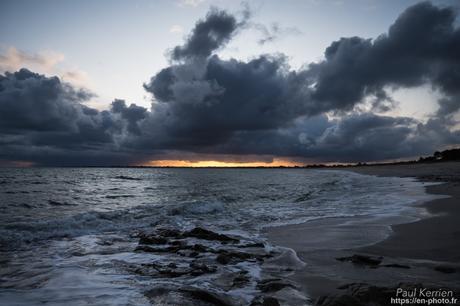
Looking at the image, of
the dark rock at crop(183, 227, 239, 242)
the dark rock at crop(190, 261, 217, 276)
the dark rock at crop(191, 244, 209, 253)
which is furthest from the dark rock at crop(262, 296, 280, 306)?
the dark rock at crop(183, 227, 239, 242)

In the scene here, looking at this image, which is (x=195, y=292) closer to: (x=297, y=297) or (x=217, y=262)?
(x=297, y=297)

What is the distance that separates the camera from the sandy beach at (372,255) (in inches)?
168

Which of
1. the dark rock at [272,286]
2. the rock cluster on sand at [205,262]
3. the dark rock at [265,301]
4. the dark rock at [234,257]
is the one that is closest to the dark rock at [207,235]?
the rock cluster on sand at [205,262]

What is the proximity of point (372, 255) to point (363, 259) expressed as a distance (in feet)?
1.93

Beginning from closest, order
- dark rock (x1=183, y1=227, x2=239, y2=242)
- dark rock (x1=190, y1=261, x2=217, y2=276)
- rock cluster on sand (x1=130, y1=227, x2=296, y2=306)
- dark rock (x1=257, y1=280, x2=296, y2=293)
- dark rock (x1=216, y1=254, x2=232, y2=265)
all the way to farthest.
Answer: rock cluster on sand (x1=130, y1=227, x2=296, y2=306) < dark rock (x1=257, y1=280, x2=296, y2=293) < dark rock (x1=190, y1=261, x2=217, y2=276) < dark rock (x1=216, y1=254, x2=232, y2=265) < dark rock (x1=183, y1=227, x2=239, y2=242)

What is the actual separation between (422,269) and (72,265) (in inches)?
270

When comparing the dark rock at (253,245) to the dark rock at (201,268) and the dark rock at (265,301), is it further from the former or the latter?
the dark rock at (265,301)

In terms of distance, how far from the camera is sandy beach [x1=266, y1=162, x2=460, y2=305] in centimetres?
427

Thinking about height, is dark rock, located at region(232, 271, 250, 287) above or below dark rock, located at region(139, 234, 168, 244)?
above

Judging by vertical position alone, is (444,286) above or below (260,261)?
above

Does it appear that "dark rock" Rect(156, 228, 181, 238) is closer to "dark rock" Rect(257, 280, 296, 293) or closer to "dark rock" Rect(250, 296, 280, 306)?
"dark rock" Rect(257, 280, 296, 293)

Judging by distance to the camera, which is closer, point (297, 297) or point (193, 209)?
point (297, 297)

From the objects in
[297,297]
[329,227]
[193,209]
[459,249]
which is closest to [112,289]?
[297,297]

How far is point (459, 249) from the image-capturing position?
614cm
